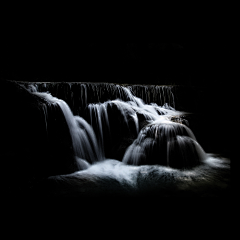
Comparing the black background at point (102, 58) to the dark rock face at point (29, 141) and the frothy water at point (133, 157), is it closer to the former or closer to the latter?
the frothy water at point (133, 157)

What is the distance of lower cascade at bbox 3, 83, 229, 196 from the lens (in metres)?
4.08

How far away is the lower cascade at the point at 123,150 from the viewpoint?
13.4ft

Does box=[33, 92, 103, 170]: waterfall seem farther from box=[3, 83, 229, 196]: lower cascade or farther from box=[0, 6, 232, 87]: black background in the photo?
box=[0, 6, 232, 87]: black background

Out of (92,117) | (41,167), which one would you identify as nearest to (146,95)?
(92,117)

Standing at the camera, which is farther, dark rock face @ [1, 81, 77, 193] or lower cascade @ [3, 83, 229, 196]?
lower cascade @ [3, 83, 229, 196]

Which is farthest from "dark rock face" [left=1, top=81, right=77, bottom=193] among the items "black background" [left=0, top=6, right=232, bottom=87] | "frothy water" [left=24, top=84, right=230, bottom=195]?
"black background" [left=0, top=6, right=232, bottom=87]

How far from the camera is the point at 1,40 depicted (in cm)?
1129

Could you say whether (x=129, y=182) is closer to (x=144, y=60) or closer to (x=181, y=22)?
(x=181, y=22)

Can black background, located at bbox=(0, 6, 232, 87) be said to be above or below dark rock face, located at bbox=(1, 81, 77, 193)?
above

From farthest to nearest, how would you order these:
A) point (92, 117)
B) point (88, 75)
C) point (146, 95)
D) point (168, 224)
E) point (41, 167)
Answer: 1. point (88, 75)
2. point (146, 95)
3. point (92, 117)
4. point (41, 167)
5. point (168, 224)

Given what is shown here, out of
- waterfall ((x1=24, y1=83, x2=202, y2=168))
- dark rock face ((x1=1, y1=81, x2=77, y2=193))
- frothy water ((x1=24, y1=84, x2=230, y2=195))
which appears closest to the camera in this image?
dark rock face ((x1=1, y1=81, x2=77, y2=193))

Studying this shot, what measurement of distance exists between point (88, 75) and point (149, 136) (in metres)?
8.28

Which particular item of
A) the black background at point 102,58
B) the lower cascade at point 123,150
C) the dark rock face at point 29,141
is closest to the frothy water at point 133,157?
the lower cascade at point 123,150

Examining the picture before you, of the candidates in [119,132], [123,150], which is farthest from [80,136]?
[123,150]
